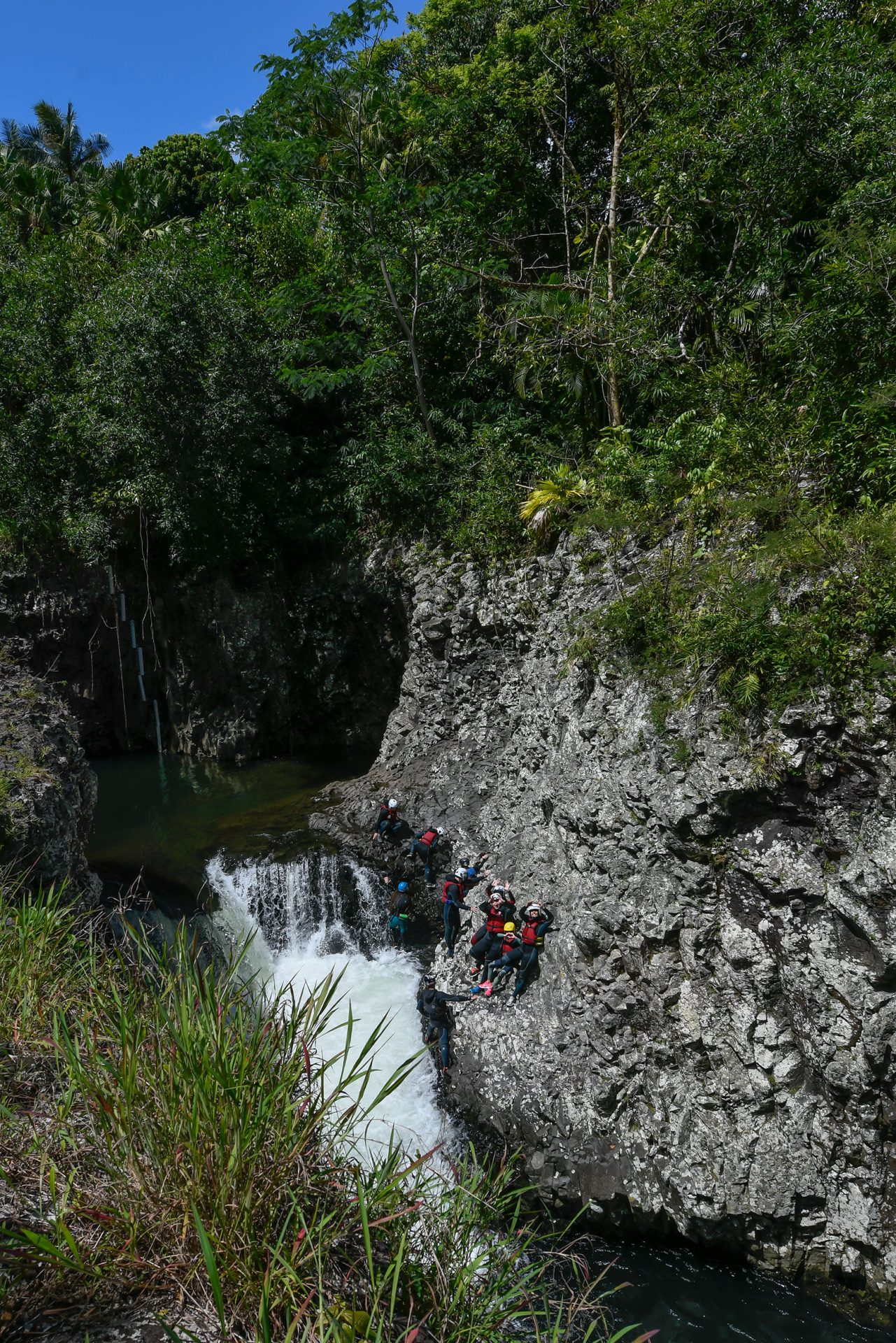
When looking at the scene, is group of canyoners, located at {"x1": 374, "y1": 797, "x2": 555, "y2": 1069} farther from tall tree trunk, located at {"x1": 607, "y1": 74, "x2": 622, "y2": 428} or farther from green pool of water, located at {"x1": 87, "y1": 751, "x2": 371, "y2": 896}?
tall tree trunk, located at {"x1": 607, "y1": 74, "x2": 622, "y2": 428}

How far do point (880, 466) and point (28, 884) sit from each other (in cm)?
1082

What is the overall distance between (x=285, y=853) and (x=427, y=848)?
257 cm

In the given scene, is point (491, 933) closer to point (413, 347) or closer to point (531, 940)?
point (531, 940)

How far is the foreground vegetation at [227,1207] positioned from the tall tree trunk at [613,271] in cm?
1202

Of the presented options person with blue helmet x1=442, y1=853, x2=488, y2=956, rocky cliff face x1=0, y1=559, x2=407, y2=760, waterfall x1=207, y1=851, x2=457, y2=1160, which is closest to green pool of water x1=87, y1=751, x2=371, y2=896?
waterfall x1=207, y1=851, x2=457, y2=1160

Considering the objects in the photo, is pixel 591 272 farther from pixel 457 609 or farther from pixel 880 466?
pixel 880 466

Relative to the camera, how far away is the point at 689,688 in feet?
29.3

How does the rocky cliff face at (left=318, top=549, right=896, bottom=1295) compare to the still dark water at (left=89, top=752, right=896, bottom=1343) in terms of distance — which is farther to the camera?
the rocky cliff face at (left=318, top=549, right=896, bottom=1295)

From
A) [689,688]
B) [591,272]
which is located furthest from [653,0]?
[689,688]

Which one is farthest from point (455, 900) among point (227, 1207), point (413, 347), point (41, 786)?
point (413, 347)

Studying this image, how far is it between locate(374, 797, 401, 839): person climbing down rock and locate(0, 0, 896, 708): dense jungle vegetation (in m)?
4.54

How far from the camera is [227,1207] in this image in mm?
2783

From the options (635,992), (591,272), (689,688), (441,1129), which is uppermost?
(591,272)

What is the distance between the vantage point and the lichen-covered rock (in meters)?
9.17
